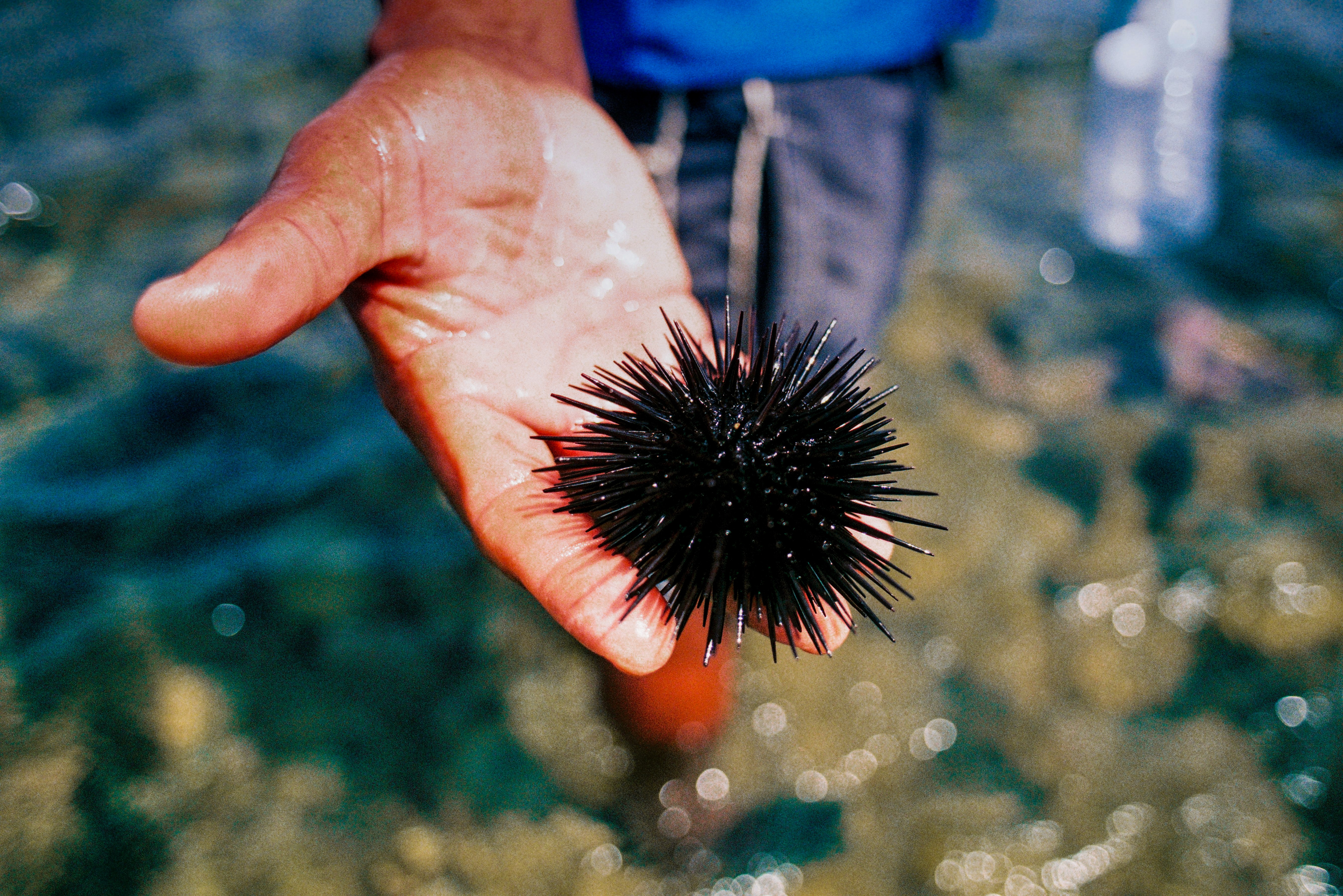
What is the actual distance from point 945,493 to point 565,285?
8.93ft

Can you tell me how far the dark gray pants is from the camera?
11.2 ft

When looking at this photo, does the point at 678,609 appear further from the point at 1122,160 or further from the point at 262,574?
the point at 1122,160

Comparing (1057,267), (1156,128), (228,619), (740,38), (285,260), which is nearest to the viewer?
(285,260)

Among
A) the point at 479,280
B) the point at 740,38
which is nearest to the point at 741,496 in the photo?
the point at 479,280

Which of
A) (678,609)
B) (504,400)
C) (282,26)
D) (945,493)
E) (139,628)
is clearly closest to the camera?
(678,609)

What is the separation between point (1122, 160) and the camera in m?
6.97

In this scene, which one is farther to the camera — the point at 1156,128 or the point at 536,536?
the point at 1156,128

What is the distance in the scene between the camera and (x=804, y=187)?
136 inches

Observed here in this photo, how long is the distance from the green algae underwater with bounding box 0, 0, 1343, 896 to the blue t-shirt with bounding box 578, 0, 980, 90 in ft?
6.93

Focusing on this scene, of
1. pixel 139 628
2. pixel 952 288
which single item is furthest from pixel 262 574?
pixel 952 288

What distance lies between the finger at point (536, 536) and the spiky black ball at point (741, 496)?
47 mm

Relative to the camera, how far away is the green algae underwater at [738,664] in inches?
132

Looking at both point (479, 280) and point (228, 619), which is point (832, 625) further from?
point (228, 619)

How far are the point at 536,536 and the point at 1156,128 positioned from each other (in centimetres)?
723
